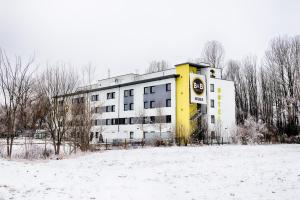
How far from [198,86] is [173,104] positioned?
468 centimetres

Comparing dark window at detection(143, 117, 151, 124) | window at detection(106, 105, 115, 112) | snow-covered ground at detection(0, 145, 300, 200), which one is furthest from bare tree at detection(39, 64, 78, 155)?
window at detection(106, 105, 115, 112)

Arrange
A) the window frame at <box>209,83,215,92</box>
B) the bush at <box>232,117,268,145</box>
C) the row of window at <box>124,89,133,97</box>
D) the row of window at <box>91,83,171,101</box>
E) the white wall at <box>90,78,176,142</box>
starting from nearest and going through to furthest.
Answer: the bush at <box>232,117,268,145</box>
the white wall at <box>90,78,176,142</box>
the row of window at <box>91,83,171,101</box>
the window frame at <box>209,83,215,92</box>
the row of window at <box>124,89,133,97</box>

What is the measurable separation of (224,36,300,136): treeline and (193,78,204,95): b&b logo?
9652mm

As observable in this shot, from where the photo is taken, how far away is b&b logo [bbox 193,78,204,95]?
4780 centimetres

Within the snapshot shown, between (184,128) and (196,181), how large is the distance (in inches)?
1250

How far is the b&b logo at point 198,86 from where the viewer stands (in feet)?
157

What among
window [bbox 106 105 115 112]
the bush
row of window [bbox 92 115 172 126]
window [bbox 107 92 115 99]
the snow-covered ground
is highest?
window [bbox 107 92 115 99]

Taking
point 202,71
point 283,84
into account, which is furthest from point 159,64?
point 283,84

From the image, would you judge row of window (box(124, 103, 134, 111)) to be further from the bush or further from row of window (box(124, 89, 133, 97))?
the bush

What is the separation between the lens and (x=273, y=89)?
5841cm

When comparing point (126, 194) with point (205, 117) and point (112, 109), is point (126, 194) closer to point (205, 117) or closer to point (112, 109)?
point (205, 117)

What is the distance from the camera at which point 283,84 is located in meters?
52.0

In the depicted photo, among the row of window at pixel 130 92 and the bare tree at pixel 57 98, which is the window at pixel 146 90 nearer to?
the row of window at pixel 130 92

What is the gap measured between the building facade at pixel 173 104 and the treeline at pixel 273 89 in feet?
21.7
